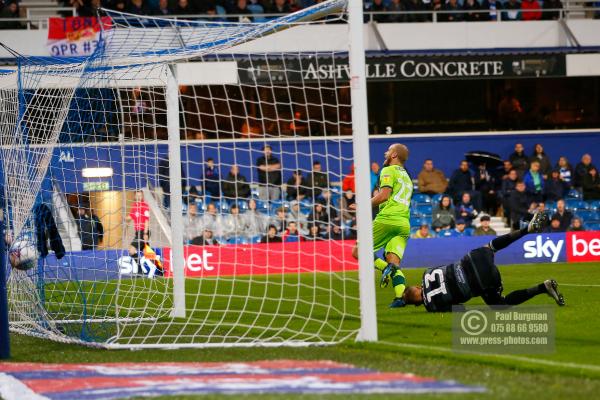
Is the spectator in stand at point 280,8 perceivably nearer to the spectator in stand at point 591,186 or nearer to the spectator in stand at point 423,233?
the spectator in stand at point 423,233

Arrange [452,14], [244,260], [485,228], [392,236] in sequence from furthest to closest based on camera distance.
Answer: [452,14], [485,228], [244,260], [392,236]

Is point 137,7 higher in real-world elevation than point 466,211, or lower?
higher

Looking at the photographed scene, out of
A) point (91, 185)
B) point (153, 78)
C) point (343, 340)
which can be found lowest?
point (343, 340)

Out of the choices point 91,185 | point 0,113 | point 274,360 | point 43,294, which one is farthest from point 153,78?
point 274,360

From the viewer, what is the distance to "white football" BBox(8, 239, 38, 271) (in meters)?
11.2

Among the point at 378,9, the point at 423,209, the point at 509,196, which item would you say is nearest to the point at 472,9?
the point at 378,9

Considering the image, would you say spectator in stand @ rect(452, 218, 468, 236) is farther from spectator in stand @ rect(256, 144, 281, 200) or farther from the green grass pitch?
the green grass pitch

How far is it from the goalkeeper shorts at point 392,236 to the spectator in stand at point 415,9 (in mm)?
16328

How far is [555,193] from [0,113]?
17.0 m

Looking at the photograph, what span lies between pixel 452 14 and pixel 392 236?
55.7 feet

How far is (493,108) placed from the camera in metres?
30.6

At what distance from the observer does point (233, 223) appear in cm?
2206

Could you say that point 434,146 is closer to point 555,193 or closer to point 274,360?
point 555,193

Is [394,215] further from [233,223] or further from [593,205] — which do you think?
[593,205]
